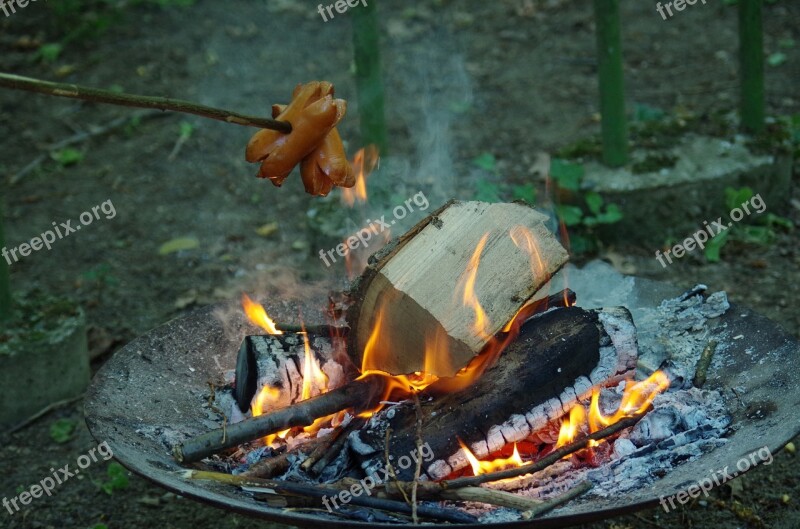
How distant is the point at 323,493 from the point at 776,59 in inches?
219

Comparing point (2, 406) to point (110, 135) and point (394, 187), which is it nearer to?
point (394, 187)

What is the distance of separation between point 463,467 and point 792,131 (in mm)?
3977

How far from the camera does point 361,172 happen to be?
11.4ft

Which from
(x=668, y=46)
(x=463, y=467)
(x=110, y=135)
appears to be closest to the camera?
(x=463, y=467)

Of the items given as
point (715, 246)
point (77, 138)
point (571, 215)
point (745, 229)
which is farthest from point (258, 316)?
point (77, 138)

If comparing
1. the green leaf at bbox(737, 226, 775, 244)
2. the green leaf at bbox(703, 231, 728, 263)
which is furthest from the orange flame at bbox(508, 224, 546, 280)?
the green leaf at bbox(737, 226, 775, 244)

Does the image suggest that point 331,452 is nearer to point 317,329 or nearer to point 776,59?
point 317,329

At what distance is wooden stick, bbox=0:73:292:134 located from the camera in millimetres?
2037

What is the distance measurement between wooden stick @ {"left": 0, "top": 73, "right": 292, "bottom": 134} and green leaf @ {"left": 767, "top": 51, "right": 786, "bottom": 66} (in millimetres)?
5186

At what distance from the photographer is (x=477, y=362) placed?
9.35 feet

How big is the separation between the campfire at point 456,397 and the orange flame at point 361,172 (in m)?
0.52

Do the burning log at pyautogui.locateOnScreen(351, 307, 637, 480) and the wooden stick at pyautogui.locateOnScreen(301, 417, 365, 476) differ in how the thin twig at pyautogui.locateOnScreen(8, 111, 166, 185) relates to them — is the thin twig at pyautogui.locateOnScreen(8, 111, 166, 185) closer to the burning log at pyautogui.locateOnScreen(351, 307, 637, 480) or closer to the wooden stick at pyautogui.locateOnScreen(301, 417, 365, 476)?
the wooden stick at pyautogui.locateOnScreen(301, 417, 365, 476)

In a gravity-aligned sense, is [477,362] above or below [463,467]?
above

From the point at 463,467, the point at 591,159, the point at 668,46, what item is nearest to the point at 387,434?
the point at 463,467
